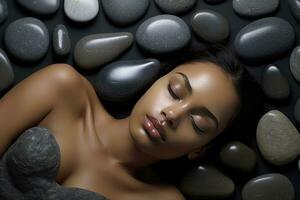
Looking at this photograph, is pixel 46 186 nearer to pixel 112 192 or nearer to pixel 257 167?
pixel 112 192

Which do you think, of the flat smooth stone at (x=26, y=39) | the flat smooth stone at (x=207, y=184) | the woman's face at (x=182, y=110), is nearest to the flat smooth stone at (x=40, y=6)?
the flat smooth stone at (x=26, y=39)

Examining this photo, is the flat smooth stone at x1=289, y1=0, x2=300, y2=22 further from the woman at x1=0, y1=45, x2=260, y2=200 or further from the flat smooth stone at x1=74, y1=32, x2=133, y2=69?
the flat smooth stone at x1=74, y1=32, x2=133, y2=69

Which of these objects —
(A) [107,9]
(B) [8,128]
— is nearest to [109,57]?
(A) [107,9]

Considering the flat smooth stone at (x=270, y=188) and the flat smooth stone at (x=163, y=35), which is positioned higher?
the flat smooth stone at (x=163, y=35)

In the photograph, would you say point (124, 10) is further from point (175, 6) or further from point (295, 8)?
point (295, 8)

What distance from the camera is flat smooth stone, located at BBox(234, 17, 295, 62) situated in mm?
951

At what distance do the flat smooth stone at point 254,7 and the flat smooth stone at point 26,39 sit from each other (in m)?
A: 0.35

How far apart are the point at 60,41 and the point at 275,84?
1.26ft

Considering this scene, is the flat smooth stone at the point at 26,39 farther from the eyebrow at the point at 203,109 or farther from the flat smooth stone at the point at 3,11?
the eyebrow at the point at 203,109

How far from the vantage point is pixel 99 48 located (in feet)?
3.09

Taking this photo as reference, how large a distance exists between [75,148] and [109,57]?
176mm

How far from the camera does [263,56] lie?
957mm

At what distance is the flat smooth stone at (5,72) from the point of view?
0.93m

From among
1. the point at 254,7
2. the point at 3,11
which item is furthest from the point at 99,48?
the point at 254,7
